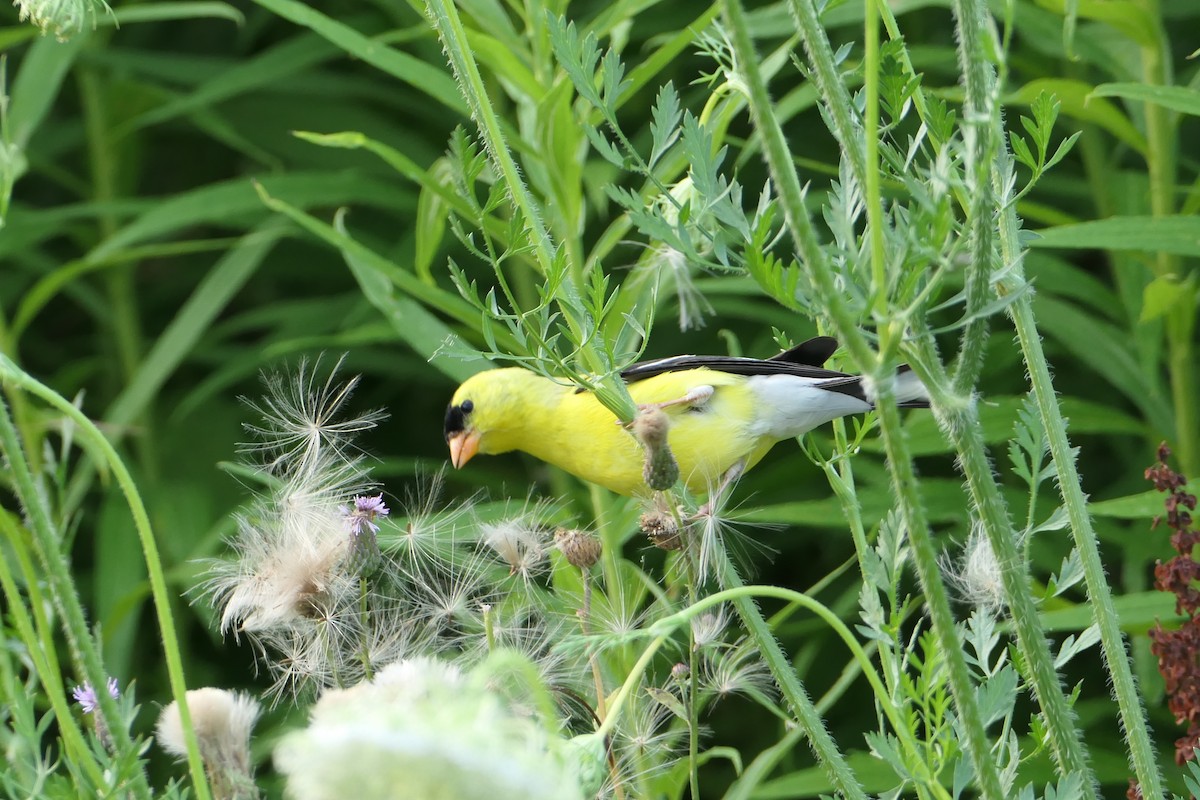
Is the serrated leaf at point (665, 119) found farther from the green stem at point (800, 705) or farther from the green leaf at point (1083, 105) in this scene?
the green leaf at point (1083, 105)

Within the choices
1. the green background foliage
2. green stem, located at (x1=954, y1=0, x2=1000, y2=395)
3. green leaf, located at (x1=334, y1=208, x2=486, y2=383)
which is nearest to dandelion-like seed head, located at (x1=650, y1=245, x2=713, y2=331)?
the green background foliage

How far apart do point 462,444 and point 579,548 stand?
0.98m

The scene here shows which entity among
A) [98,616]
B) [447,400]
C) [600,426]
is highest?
[600,426]

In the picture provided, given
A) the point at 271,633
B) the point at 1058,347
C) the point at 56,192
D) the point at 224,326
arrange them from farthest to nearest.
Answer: the point at 56,192
the point at 224,326
the point at 1058,347
the point at 271,633

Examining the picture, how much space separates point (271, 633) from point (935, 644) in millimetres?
408

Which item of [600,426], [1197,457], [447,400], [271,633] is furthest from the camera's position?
[447,400]

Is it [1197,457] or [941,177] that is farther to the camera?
[1197,457]

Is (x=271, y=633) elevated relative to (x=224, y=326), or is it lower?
elevated

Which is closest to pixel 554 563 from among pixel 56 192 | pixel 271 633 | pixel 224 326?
pixel 271 633

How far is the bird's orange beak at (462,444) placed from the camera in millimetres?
1780

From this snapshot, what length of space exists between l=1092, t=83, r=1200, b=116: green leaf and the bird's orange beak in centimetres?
92

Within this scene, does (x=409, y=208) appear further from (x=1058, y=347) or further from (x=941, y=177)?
(x=941, y=177)

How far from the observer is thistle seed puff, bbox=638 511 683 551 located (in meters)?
0.85

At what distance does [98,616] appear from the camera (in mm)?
2111
